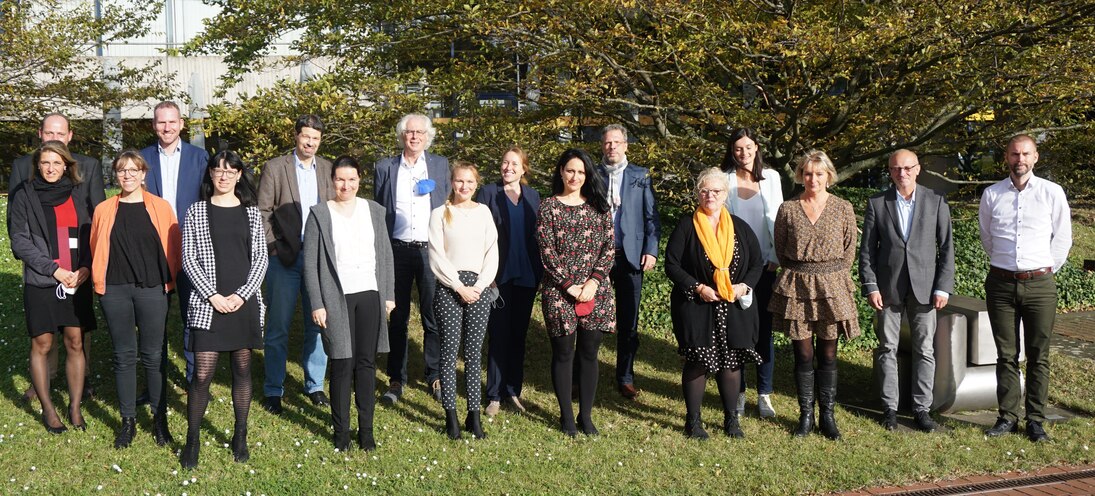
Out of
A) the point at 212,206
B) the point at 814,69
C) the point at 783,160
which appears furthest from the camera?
the point at 783,160

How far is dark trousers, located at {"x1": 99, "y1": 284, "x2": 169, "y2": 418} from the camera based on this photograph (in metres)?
4.97

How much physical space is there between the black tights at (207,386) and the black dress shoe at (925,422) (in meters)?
4.11

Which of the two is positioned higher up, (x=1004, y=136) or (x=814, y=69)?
(x=814, y=69)

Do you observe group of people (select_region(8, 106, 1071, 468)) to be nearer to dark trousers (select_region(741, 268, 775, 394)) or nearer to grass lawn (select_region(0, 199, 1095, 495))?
dark trousers (select_region(741, 268, 775, 394))

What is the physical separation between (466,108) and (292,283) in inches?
115

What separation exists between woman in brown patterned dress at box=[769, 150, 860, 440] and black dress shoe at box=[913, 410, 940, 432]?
0.63 m

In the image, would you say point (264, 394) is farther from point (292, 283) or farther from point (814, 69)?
point (814, 69)

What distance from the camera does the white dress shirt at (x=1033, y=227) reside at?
5559 millimetres

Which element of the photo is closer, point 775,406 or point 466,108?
point 775,406

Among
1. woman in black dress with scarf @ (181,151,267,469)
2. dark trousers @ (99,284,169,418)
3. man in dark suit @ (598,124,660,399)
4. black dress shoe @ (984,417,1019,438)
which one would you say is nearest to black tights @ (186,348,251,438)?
woman in black dress with scarf @ (181,151,267,469)

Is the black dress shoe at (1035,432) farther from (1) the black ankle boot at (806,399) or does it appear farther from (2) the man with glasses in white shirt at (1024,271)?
(1) the black ankle boot at (806,399)

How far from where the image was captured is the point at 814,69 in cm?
806

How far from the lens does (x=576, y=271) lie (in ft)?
17.6

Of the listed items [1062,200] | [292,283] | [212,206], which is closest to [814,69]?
[1062,200]
